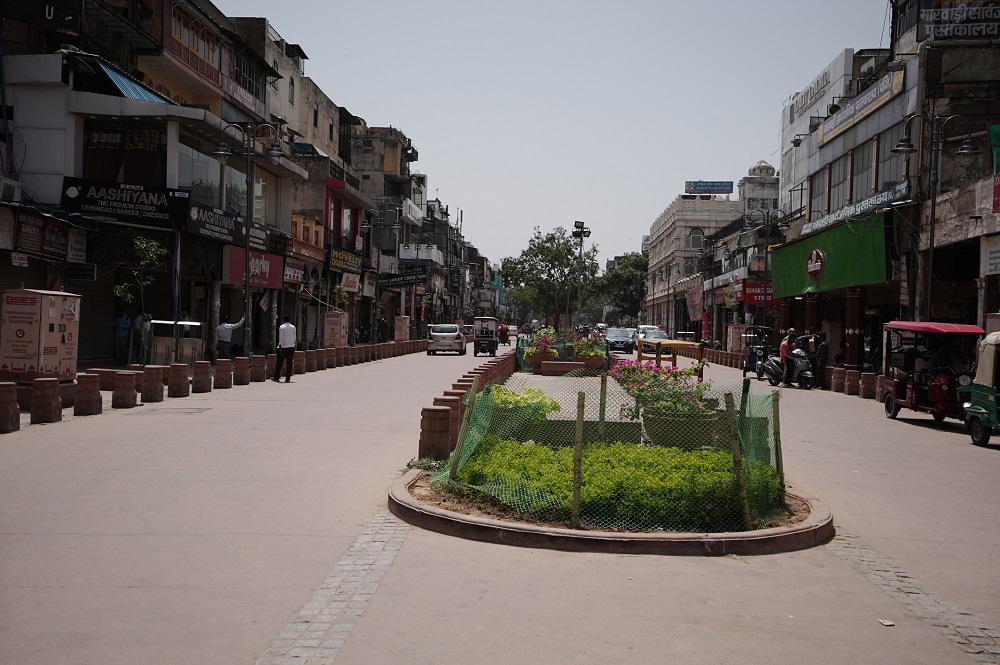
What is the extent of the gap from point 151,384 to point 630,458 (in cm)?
1202

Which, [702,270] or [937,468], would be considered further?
[702,270]

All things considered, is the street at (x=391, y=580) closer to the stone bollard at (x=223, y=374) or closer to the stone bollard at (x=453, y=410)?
the stone bollard at (x=453, y=410)

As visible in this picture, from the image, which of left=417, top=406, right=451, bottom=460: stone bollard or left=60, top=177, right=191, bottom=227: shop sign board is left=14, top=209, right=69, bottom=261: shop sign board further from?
left=417, top=406, right=451, bottom=460: stone bollard

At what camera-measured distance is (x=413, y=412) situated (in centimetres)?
1705

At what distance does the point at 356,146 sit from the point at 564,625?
68.1m

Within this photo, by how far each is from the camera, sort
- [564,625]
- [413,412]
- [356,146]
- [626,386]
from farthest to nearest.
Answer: [356,146], [413,412], [626,386], [564,625]

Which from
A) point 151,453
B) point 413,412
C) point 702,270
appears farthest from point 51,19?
point 702,270

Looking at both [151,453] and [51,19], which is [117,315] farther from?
[151,453]

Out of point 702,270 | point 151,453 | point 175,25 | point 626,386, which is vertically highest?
point 175,25

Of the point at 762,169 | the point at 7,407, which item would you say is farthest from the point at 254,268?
the point at 762,169

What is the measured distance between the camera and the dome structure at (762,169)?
79.9m

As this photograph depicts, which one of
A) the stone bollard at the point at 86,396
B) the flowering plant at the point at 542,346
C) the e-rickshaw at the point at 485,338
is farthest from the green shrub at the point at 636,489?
the e-rickshaw at the point at 485,338

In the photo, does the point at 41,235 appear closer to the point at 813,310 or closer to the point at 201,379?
the point at 201,379

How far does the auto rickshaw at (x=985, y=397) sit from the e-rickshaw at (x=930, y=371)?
0.95m
